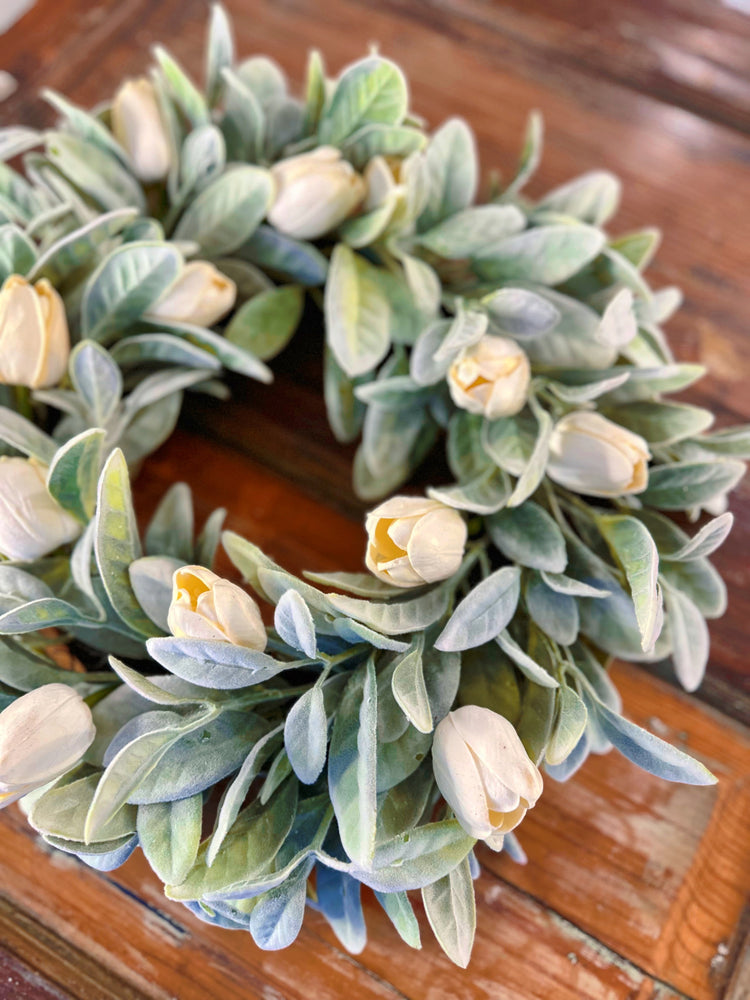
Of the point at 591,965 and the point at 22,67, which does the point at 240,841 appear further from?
the point at 22,67

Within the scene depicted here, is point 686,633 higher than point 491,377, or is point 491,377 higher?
point 491,377

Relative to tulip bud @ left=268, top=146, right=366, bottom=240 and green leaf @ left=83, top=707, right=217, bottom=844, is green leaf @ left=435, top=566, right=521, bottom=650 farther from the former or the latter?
tulip bud @ left=268, top=146, right=366, bottom=240

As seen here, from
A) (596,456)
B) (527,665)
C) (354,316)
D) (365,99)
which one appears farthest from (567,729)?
(365,99)

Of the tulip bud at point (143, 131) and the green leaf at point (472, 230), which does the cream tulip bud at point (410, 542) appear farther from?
the tulip bud at point (143, 131)

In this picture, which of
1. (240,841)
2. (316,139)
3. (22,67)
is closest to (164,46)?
(22,67)

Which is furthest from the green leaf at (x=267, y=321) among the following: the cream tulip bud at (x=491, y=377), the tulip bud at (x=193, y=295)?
the cream tulip bud at (x=491, y=377)

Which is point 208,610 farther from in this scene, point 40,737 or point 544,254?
point 544,254
